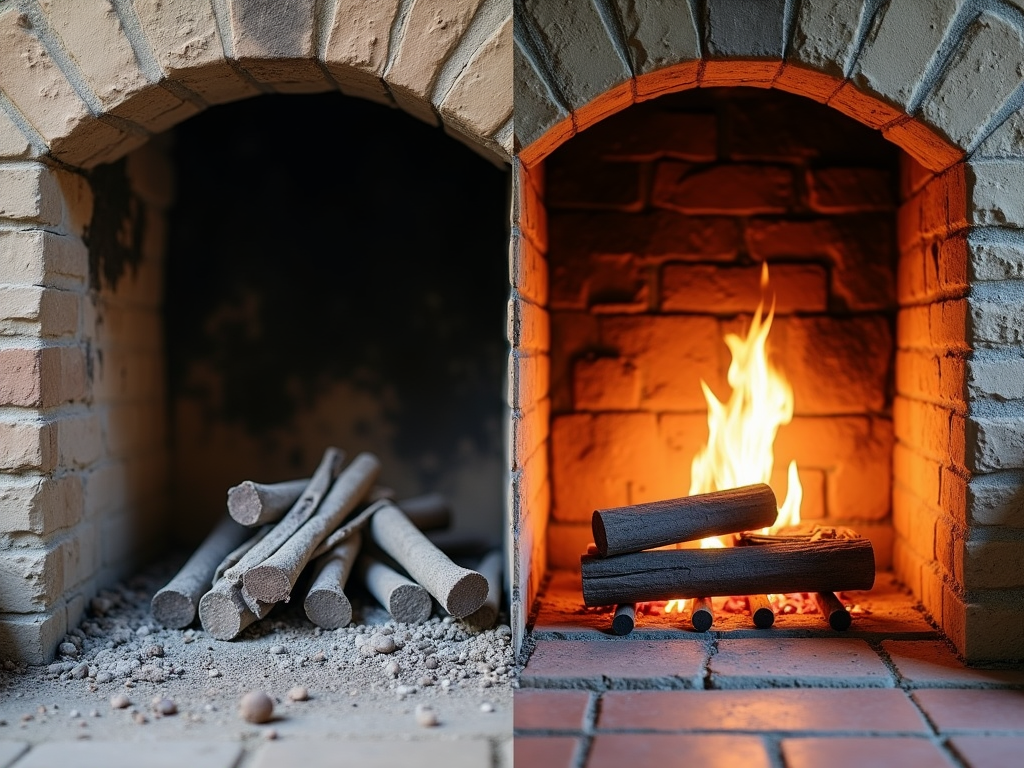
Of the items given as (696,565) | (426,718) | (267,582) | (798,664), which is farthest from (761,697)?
(267,582)

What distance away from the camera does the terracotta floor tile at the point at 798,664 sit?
250cm

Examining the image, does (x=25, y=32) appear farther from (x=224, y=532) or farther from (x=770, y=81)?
(x=770, y=81)

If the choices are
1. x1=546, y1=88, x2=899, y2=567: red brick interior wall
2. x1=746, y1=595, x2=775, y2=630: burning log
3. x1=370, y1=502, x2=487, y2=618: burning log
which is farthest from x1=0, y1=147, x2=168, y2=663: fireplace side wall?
x1=746, y1=595, x2=775, y2=630: burning log

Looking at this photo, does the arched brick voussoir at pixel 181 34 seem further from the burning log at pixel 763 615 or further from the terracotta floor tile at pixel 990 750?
the terracotta floor tile at pixel 990 750

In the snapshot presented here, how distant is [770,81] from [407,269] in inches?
69.6

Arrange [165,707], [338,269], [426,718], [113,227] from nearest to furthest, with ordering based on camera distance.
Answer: [426,718], [165,707], [113,227], [338,269]

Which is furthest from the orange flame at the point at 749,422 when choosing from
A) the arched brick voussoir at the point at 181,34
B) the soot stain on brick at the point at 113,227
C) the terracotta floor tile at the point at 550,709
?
the soot stain on brick at the point at 113,227

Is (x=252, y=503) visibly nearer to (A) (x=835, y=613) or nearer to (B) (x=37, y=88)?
(B) (x=37, y=88)

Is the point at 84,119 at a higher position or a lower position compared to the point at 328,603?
higher

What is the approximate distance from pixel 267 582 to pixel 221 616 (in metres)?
0.19

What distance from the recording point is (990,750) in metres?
2.13

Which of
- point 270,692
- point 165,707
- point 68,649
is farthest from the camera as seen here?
point 68,649

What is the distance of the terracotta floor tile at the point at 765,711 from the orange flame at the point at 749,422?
98cm

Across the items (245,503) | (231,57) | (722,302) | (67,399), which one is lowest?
(245,503)
